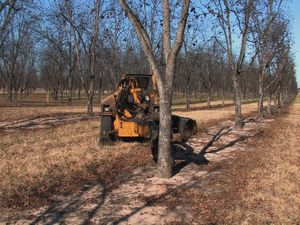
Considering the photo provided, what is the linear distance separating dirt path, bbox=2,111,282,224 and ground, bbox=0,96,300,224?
0.05 ft

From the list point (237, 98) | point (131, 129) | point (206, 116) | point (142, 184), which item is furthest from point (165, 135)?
point (206, 116)

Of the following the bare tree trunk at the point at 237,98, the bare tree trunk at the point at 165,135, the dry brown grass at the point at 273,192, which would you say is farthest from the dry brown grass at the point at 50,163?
the bare tree trunk at the point at 237,98

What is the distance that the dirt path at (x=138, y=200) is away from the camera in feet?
19.2

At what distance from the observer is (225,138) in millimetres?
14641

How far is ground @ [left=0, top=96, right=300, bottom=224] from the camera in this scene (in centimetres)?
602

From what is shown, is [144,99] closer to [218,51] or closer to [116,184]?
[116,184]

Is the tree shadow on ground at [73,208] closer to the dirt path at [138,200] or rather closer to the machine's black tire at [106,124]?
the dirt path at [138,200]

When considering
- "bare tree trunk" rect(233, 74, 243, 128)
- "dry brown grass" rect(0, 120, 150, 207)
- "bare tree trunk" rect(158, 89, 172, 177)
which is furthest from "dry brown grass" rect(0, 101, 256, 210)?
"bare tree trunk" rect(233, 74, 243, 128)

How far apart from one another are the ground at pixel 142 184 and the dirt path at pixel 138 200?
15 mm

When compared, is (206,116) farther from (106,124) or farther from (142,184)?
(142,184)

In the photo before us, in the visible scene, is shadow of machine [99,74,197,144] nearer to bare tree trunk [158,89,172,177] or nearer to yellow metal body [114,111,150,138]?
yellow metal body [114,111,150,138]

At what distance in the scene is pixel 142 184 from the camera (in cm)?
782

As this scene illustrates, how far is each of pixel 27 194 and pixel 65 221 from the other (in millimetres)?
1454

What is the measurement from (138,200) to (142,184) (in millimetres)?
1090
